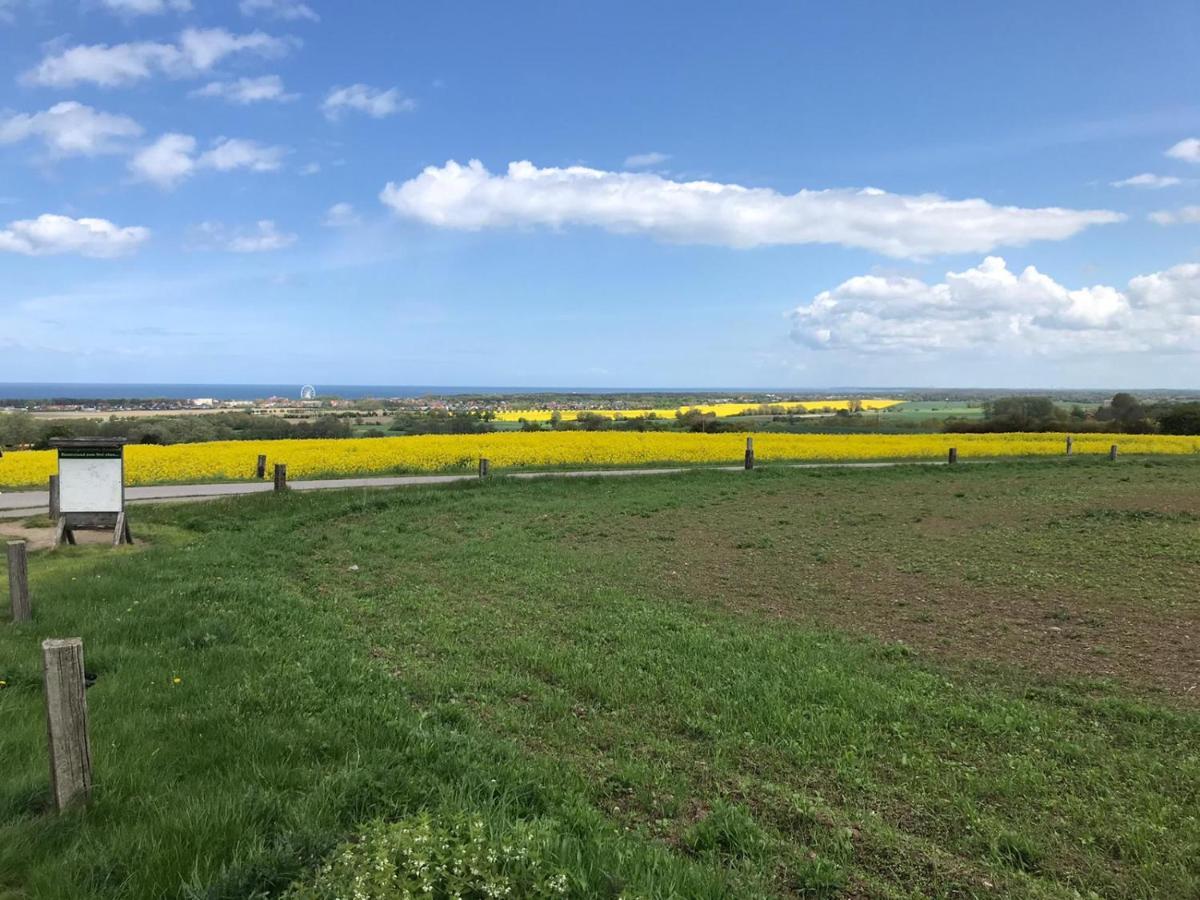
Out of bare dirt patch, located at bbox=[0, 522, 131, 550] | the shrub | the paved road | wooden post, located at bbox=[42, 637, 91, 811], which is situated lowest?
bare dirt patch, located at bbox=[0, 522, 131, 550]

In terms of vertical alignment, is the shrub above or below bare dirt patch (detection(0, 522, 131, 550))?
above

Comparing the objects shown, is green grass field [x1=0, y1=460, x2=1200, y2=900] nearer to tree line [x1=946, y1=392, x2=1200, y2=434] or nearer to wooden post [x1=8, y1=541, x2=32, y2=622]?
wooden post [x1=8, y1=541, x2=32, y2=622]

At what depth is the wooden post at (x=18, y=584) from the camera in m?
7.12

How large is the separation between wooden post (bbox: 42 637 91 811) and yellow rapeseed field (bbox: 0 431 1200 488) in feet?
72.8

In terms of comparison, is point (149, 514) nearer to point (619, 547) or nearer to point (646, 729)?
point (619, 547)

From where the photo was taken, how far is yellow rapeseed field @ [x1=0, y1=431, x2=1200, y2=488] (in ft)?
83.9

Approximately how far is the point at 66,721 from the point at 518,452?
27816 mm

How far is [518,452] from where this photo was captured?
31.2 metres

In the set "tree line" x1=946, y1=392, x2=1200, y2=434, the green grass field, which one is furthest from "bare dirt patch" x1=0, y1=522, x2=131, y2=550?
"tree line" x1=946, y1=392, x2=1200, y2=434

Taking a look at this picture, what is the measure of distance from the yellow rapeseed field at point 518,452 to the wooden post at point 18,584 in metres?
17.5

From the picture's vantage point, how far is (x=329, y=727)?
458 cm

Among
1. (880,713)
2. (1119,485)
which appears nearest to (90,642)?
(880,713)

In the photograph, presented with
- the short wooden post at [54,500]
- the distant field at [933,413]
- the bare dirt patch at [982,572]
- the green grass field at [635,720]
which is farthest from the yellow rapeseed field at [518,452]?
the distant field at [933,413]

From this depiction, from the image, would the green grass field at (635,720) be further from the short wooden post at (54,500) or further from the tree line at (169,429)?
the tree line at (169,429)
